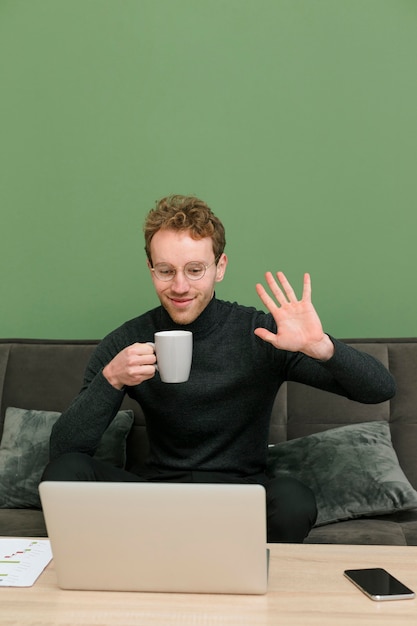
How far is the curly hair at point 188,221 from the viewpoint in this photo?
207 centimetres

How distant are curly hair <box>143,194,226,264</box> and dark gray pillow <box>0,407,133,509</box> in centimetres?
67

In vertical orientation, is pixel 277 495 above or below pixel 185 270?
below

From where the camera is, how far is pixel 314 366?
204 cm

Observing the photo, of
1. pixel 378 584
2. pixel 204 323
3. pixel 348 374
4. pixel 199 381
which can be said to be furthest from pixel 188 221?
pixel 378 584

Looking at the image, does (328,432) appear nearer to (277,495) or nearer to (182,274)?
(277,495)

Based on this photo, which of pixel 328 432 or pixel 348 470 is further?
pixel 328 432

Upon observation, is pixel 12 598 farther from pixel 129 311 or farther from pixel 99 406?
pixel 129 311

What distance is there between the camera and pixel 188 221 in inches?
82.0

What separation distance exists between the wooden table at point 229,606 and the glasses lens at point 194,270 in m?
0.90

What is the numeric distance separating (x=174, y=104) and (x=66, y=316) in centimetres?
91

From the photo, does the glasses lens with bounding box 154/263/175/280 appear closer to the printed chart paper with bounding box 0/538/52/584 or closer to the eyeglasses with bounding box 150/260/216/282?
the eyeglasses with bounding box 150/260/216/282

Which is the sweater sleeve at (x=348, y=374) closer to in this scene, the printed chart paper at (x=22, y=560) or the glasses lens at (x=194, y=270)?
the glasses lens at (x=194, y=270)

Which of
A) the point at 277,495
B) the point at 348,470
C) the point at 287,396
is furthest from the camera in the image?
the point at 287,396

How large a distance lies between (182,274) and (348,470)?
799 millimetres
